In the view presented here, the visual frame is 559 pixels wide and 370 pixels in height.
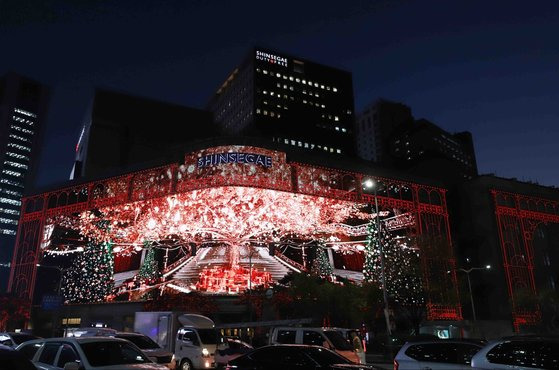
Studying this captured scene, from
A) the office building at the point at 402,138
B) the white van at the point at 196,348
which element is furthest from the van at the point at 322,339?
the office building at the point at 402,138

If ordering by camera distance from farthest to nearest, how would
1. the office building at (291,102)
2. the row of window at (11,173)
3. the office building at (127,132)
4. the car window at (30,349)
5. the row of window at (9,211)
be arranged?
the row of window at (11,173) < the row of window at (9,211) < the office building at (291,102) < the office building at (127,132) < the car window at (30,349)

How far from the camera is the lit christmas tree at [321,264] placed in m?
53.7

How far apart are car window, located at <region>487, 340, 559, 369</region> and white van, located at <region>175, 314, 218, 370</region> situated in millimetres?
13232

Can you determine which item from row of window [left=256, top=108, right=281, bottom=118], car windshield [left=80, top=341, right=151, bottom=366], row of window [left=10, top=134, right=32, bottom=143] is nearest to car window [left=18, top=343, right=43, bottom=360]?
car windshield [left=80, top=341, right=151, bottom=366]

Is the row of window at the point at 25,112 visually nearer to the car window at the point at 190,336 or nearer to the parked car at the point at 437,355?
the car window at the point at 190,336

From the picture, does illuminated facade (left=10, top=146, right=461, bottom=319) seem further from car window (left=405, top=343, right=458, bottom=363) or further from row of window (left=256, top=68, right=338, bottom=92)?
row of window (left=256, top=68, right=338, bottom=92)

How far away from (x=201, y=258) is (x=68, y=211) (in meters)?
17.1

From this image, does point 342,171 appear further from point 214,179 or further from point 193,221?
point 193,221

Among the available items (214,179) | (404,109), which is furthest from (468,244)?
(404,109)

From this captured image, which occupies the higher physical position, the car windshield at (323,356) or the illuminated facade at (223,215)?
the illuminated facade at (223,215)

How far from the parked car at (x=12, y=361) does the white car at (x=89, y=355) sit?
2514 millimetres

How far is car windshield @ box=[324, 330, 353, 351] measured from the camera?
16.3 metres

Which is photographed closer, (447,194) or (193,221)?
(193,221)

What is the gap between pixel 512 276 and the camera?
1726 inches
